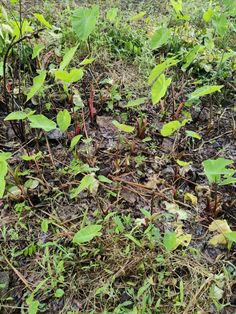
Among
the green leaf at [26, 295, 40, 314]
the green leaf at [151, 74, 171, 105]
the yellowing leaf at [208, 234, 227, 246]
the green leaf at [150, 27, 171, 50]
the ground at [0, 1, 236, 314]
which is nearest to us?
the green leaf at [26, 295, 40, 314]

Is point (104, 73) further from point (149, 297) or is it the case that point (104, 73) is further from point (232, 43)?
point (149, 297)

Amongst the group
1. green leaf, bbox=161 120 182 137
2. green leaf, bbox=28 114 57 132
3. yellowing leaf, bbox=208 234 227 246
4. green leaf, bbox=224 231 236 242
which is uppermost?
green leaf, bbox=28 114 57 132

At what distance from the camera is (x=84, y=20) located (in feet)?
4.65

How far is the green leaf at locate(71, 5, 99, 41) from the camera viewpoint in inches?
55.2

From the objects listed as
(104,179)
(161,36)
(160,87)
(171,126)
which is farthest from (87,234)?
(161,36)

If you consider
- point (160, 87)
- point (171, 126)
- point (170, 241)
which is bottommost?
point (170, 241)

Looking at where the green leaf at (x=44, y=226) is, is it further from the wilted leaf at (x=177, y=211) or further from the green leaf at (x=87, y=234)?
the wilted leaf at (x=177, y=211)

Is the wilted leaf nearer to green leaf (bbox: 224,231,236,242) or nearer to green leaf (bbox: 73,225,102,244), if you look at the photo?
green leaf (bbox: 224,231,236,242)

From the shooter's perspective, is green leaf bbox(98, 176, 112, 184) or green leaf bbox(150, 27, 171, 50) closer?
green leaf bbox(98, 176, 112, 184)

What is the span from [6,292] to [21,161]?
0.54 meters

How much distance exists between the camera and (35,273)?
114cm

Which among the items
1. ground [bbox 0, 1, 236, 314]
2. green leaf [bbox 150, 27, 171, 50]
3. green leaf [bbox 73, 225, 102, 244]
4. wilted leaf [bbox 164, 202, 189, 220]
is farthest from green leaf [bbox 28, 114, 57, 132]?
green leaf [bbox 150, 27, 171, 50]

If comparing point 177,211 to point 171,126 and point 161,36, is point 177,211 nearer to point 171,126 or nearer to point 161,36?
point 171,126

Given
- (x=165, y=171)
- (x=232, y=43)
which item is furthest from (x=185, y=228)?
(x=232, y=43)
